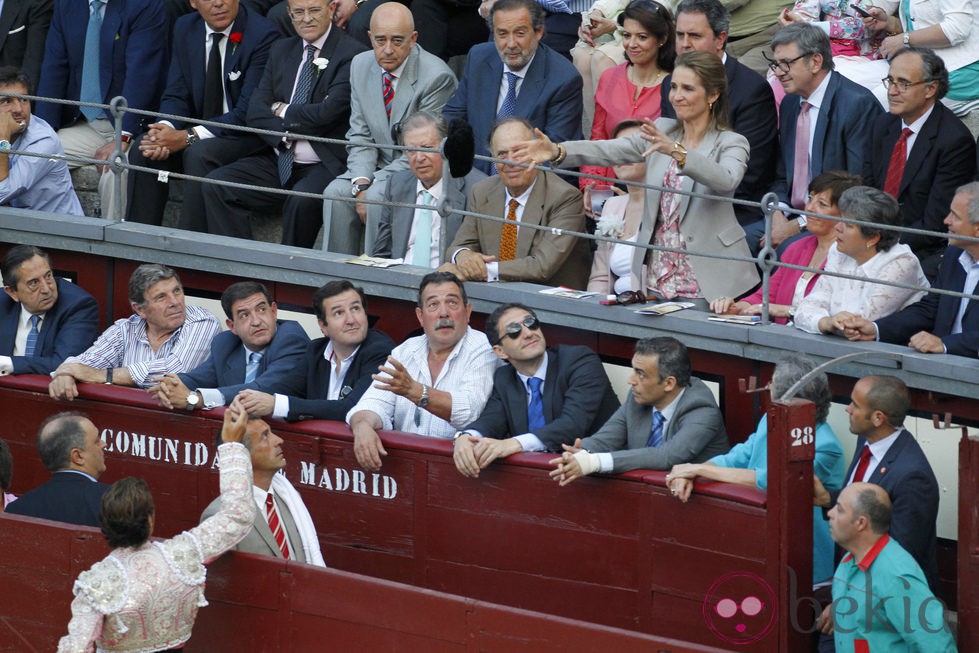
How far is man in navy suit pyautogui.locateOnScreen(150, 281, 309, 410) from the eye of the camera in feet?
29.1

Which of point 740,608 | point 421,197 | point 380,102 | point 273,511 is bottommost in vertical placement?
point 740,608

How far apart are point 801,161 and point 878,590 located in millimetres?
3376

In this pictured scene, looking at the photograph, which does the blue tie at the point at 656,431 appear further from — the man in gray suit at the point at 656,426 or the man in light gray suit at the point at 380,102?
the man in light gray suit at the point at 380,102

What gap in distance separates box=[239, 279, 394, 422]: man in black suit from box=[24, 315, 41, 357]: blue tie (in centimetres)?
185

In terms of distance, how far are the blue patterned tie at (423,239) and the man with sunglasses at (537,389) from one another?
1.42m

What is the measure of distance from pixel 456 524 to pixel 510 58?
306cm

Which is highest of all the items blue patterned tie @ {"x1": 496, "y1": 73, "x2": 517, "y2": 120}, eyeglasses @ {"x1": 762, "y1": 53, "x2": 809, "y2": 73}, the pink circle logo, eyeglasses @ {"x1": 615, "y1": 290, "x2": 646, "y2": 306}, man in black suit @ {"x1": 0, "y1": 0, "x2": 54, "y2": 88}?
man in black suit @ {"x1": 0, "y1": 0, "x2": 54, "y2": 88}

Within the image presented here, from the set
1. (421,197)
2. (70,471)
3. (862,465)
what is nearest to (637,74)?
(421,197)

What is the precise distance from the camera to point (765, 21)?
10945 mm

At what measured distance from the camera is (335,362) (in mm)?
8883

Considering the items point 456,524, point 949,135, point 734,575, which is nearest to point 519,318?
point 456,524

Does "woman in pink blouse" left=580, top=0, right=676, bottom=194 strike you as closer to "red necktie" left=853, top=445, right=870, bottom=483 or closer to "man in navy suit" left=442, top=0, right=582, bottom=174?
"man in navy suit" left=442, top=0, right=582, bottom=174

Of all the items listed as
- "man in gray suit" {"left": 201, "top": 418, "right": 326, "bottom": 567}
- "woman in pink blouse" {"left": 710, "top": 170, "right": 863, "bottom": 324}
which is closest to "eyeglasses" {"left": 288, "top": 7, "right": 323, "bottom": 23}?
"woman in pink blouse" {"left": 710, "top": 170, "right": 863, "bottom": 324}

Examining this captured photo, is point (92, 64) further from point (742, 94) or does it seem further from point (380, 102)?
point (742, 94)
